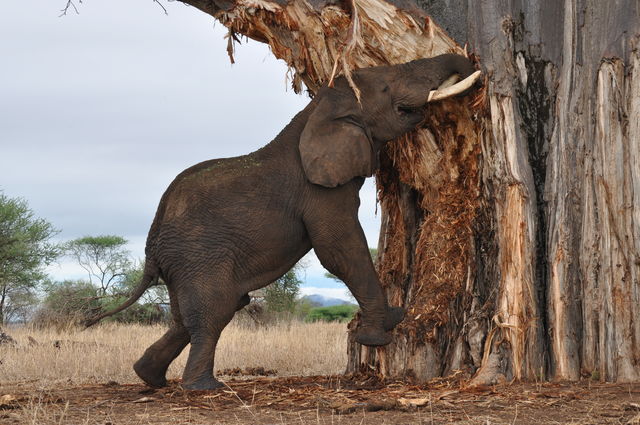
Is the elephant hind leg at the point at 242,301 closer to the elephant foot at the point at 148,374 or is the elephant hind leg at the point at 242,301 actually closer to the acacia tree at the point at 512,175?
the elephant foot at the point at 148,374

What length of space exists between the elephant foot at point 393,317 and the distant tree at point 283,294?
62.2ft

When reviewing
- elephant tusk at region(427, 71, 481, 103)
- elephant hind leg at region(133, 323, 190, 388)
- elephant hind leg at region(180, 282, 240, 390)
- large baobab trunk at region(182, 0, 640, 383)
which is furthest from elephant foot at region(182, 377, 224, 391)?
elephant tusk at region(427, 71, 481, 103)

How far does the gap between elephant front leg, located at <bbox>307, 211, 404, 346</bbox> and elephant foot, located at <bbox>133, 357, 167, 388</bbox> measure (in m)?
1.99

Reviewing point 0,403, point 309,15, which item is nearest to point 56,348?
point 0,403

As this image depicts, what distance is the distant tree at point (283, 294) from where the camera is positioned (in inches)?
1090

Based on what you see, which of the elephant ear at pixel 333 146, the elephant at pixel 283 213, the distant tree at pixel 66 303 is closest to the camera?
the elephant at pixel 283 213

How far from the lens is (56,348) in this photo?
1354 cm

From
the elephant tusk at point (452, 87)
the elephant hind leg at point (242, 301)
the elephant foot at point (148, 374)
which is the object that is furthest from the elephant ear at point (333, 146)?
the elephant foot at point (148, 374)

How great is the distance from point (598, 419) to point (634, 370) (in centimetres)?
172

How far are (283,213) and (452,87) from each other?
74.5 inches

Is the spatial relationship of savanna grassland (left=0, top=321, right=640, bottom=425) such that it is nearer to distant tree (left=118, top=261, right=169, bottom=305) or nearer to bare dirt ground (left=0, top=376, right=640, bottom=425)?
bare dirt ground (left=0, top=376, right=640, bottom=425)

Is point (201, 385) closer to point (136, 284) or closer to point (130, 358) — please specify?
point (130, 358)

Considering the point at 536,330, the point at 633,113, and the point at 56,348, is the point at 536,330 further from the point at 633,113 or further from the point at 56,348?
the point at 56,348

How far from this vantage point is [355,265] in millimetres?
8055
